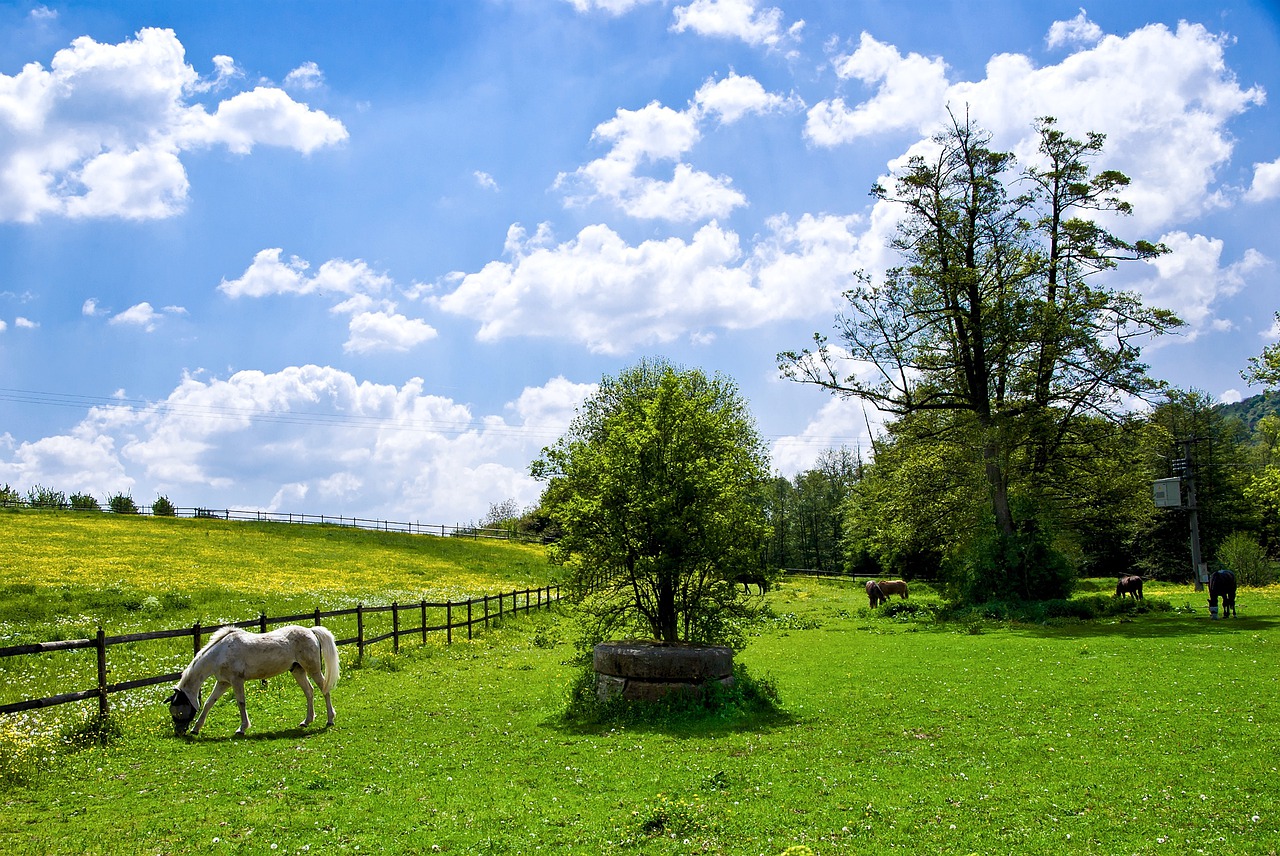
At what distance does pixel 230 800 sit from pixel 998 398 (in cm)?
3514

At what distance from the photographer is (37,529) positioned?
50188 millimetres

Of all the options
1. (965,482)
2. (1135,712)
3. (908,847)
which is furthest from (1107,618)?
(908,847)

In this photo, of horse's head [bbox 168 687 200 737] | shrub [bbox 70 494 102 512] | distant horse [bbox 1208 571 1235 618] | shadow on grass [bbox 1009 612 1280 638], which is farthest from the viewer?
shrub [bbox 70 494 102 512]

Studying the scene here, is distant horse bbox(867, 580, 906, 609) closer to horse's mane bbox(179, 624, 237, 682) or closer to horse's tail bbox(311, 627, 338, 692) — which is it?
horse's tail bbox(311, 627, 338, 692)

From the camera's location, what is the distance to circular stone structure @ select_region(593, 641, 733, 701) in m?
14.2

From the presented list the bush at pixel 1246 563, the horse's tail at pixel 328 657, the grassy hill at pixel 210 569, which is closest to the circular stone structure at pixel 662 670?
the horse's tail at pixel 328 657

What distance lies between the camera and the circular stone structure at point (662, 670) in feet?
46.5

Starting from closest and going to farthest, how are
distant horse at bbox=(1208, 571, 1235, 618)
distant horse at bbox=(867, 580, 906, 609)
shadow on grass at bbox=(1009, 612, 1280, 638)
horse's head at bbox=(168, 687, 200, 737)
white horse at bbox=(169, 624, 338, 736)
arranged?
horse's head at bbox=(168, 687, 200, 737) < white horse at bbox=(169, 624, 338, 736) < shadow on grass at bbox=(1009, 612, 1280, 638) < distant horse at bbox=(1208, 571, 1235, 618) < distant horse at bbox=(867, 580, 906, 609)

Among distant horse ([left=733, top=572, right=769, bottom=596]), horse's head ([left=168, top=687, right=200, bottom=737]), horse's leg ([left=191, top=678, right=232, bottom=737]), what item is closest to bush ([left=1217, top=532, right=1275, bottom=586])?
distant horse ([left=733, top=572, right=769, bottom=596])

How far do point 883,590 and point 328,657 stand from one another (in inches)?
1334

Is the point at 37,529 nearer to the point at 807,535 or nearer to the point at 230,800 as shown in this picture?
the point at 230,800

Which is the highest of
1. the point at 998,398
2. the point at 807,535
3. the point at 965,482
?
the point at 998,398

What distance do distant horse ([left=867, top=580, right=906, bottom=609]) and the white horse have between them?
32.8 m

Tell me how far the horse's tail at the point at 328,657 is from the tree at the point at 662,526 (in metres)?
5.36
